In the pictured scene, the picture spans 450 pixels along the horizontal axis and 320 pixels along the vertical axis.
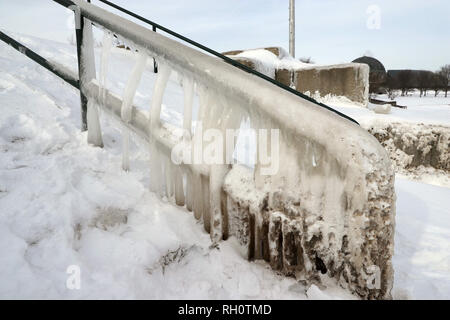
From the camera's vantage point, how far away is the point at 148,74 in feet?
21.7

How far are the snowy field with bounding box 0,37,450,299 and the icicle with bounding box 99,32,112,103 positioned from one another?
15.8 inches

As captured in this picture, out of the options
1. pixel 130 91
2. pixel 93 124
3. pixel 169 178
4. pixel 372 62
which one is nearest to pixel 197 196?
pixel 169 178

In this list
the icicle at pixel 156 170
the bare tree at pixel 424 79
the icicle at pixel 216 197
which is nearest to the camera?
the icicle at pixel 216 197

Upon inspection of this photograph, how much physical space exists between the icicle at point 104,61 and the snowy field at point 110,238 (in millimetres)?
401

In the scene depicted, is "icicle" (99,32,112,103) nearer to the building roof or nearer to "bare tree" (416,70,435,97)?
the building roof

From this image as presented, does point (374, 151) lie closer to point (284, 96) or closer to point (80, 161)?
point (284, 96)

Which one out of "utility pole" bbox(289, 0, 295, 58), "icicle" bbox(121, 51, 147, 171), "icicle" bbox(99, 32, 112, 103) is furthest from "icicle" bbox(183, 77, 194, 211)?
"utility pole" bbox(289, 0, 295, 58)

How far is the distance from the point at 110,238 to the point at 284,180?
877mm

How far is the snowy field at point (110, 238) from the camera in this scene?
1.19 metres

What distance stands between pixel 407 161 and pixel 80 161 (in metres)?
4.19

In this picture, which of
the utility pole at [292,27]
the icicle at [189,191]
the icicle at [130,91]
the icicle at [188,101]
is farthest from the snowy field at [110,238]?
the utility pole at [292,27]

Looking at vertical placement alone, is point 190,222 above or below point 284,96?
below

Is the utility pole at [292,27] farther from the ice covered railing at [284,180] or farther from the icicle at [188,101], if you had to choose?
the icicle at [188,101]
